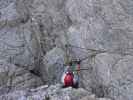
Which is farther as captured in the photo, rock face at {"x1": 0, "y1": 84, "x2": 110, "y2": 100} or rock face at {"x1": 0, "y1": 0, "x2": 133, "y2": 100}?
rock face at {"x1": 0, "y1": 0, "x2": 133, "y2": 100}

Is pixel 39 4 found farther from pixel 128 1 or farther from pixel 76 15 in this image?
pixel 128 1

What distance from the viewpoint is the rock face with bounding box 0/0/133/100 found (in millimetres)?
21281

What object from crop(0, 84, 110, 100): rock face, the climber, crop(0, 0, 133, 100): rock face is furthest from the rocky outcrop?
the climber

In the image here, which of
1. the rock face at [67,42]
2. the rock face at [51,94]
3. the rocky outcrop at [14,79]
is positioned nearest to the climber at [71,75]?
the rock face at [67,42]

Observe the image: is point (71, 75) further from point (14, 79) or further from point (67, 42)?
point (14, 79)

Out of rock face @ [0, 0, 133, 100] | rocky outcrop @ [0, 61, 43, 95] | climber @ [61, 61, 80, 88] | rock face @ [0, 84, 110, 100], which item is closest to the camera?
rock face @ [0, 84, 110, 100]

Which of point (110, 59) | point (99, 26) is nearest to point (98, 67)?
point (110, 59)

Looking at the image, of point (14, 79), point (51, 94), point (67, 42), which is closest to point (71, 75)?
point (51, 94)

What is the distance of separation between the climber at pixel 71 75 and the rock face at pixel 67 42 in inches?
19.0

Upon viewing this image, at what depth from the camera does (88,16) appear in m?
23.5

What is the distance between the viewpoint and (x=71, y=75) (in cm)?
2120

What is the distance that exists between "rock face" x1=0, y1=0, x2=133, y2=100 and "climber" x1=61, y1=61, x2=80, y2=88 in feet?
1.58

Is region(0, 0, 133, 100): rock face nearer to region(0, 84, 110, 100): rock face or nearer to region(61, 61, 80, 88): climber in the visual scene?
region(61, 61, 80, 88): climber

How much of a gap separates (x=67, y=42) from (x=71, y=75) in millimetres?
3674
